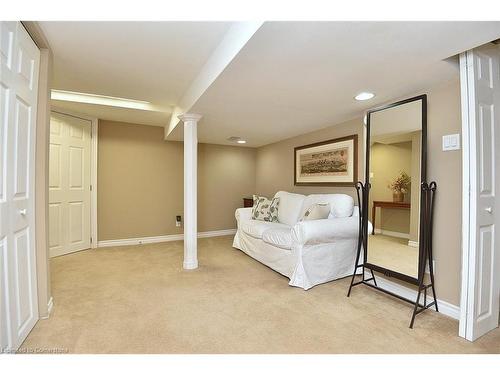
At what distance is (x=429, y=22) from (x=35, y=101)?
2.52 m

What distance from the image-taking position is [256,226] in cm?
334

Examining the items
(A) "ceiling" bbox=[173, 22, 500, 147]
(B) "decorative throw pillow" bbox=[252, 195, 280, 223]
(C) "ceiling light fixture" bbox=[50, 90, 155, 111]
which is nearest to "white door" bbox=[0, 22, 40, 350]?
(A) "ceiling" bbox=[173, 22, 500, 147]

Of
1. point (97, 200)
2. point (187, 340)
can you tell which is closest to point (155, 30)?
point (187, 340)

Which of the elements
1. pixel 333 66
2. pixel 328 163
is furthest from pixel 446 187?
pixel 328 163

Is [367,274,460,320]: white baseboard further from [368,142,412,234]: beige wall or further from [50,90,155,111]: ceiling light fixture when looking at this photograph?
[50,90,155,111]: ceiling light fixture

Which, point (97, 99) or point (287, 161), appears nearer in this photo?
point (97, 99)

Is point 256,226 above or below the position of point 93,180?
below

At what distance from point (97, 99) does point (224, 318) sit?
3115mm

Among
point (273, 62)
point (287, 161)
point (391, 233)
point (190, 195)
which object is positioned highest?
point (273, 62)

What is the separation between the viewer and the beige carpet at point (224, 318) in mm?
1513

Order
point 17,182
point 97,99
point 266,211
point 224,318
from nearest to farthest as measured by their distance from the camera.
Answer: point 17,182, point 224,318, point 97,99, point 266,211

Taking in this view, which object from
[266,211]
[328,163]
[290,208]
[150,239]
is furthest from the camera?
[150,239]

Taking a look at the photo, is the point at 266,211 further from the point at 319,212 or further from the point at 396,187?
the point at 396,187

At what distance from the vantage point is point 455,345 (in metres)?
1.53
